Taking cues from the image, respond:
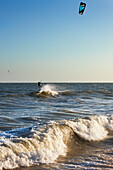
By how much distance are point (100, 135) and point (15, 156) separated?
4404 mm

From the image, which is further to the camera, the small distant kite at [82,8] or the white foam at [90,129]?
the small distant kite at [82,8]

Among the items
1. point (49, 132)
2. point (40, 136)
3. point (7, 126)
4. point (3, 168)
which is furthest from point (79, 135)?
point (3, 168)

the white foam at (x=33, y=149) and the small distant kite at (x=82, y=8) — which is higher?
the small distant kite at (x=82, y=8)

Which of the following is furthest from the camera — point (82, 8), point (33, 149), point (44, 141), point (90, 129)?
point (90, 129)

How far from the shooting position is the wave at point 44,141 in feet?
18.4

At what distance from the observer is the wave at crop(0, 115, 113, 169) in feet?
18.4

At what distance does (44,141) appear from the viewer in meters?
6.84

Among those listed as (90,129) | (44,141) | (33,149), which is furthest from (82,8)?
(33,149)

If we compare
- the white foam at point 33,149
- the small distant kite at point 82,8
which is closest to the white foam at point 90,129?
the white foam at point 33,149

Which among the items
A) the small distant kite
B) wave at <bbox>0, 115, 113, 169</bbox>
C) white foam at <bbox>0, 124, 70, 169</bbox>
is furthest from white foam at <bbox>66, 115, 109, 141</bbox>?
the small distant kite

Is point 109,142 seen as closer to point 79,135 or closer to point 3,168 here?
point 79,135

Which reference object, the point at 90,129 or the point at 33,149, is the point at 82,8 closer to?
the point at 90,129

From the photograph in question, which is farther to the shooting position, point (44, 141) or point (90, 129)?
point (90, 129)

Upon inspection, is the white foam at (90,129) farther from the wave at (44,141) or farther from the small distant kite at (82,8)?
the small distant kite at (82,8)
